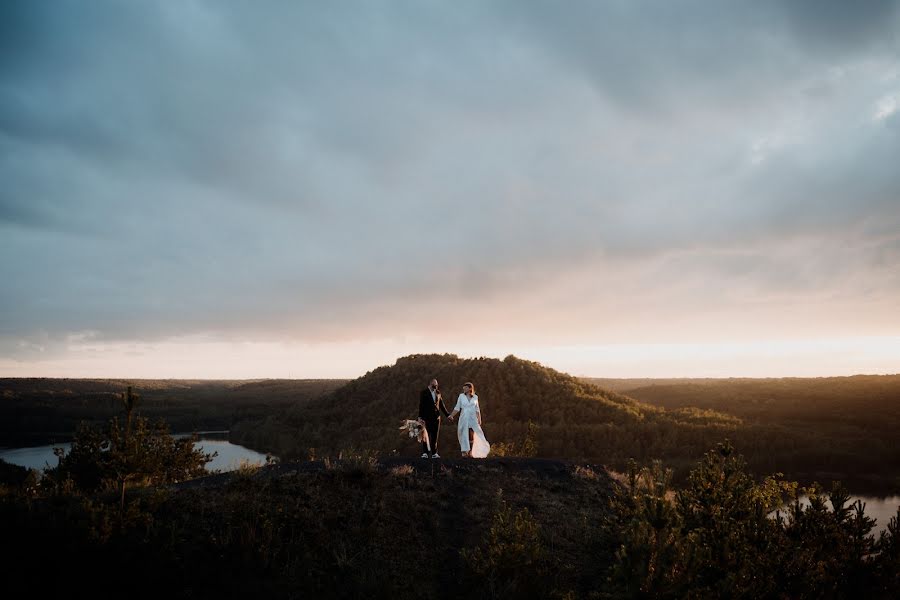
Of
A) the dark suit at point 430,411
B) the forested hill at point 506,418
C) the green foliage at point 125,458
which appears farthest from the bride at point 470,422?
the forested hill at point 506,418

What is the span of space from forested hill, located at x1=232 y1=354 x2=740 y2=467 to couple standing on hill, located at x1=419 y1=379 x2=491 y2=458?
2060 centimetres

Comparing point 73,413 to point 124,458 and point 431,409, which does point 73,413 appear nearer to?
point 431,409

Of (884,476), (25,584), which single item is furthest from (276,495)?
(884,476)

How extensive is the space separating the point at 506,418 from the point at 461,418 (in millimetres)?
32298

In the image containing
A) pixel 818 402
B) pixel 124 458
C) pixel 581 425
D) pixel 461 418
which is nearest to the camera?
pixel 124 458

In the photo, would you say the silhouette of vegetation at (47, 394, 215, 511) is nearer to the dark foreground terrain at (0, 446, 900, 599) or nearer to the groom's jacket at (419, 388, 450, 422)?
the dark foreground terrain at (0, 446, 900, 599)

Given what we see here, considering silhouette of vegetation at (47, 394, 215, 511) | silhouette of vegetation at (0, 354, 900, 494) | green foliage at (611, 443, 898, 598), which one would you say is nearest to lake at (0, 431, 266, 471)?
silhouette of vegetation at (0, 354, 900, 494)

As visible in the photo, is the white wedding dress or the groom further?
the white wedding dress

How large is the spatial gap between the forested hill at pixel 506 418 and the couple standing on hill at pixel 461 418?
20.6 metres

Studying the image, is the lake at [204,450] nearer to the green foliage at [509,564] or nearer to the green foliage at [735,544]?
the green foliage at [509,564]

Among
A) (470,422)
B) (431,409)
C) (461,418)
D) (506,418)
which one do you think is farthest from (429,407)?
(506,418)

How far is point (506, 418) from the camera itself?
50.4 metres

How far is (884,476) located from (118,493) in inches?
2539

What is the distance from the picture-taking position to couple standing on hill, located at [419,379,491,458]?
59.0 feet
